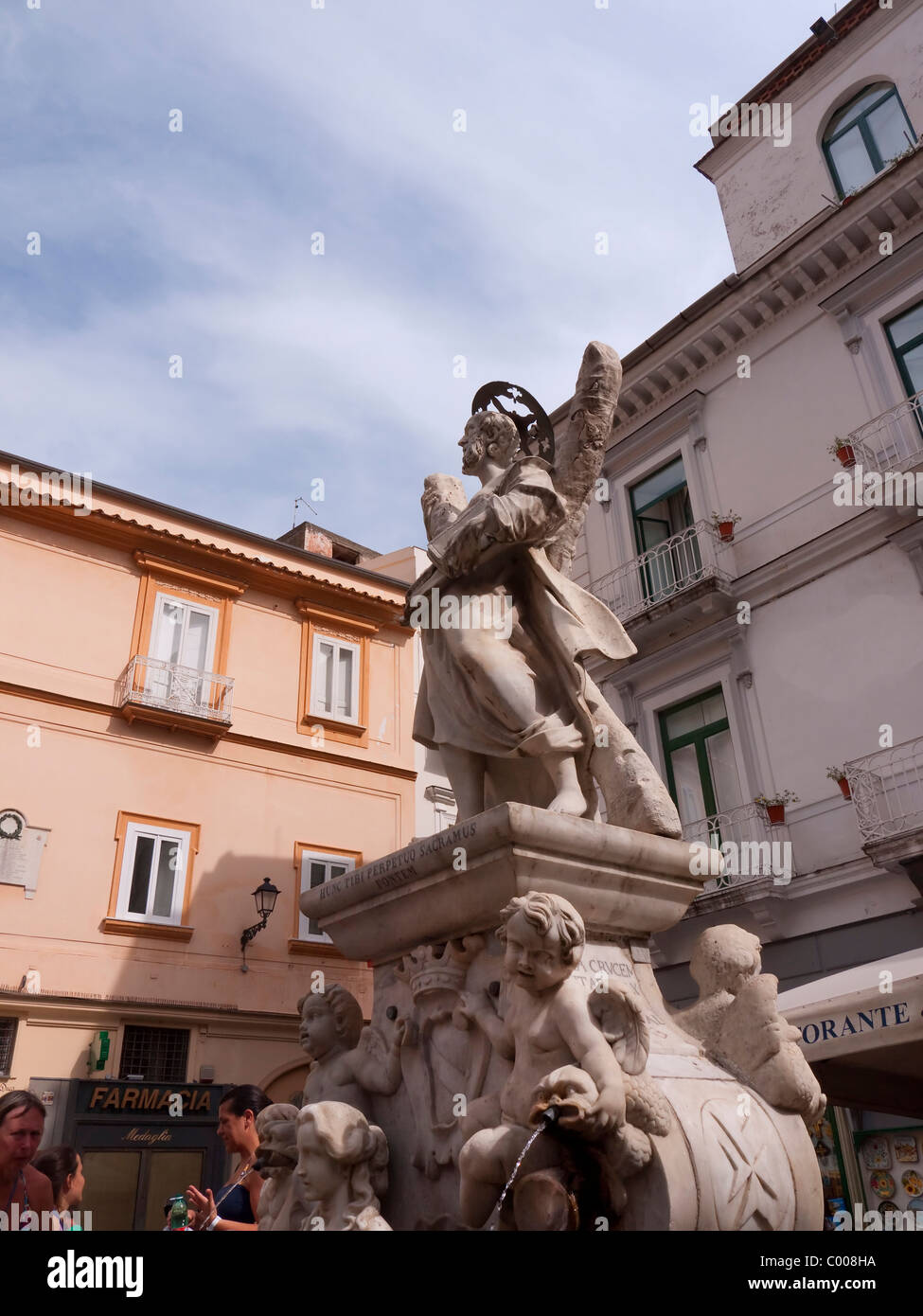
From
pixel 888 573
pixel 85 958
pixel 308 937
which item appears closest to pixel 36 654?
pixel 85 958

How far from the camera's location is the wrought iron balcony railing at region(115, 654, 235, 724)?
15375mm

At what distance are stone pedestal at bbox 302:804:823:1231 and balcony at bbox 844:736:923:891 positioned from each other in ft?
26.3

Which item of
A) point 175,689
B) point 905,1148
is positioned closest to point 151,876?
point 175,689

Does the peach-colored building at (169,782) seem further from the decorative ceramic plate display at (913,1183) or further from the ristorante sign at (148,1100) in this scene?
the decorative ceramic plate display at (913,1183)

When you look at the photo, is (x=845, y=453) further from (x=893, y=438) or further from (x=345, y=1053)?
(x=345, y=1053)

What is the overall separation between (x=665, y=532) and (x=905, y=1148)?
8976mm

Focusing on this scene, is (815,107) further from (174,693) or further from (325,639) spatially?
(174,693)

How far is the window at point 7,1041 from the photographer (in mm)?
12672

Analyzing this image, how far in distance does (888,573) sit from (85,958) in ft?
37.0

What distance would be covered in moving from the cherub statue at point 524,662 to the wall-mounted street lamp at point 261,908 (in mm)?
10899

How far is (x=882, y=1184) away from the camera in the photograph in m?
10.2

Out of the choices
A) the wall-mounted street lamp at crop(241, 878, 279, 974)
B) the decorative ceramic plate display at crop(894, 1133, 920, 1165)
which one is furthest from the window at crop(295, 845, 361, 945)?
the decorative ceramic plate display at crop(894, 1133, 920, 1165)

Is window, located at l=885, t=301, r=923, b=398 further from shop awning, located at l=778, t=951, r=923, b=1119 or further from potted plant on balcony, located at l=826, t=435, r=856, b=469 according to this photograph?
shop awning, located at l=778, t=951, r=923, b=1119
